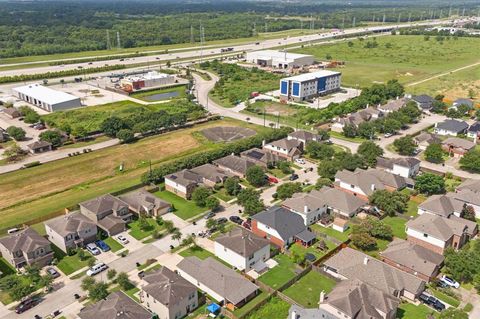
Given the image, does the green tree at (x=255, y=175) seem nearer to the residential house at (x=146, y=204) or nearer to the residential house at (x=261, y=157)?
the residential house at (x=261, y=157)

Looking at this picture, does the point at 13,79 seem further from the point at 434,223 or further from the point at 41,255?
the point at 434,223

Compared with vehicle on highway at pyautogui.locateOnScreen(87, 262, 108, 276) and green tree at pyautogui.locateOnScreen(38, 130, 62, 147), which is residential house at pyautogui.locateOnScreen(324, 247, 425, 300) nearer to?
vehicle on highway at pyautogui.locateOnScreen(87, 262, 108, 276)

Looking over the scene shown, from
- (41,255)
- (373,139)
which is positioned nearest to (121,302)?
(41,255)

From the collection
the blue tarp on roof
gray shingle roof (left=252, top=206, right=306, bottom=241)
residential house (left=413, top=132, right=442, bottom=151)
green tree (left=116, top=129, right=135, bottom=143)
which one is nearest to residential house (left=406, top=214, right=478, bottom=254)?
gray shingle roof (left=252, top=206, right=306, bottom=241)

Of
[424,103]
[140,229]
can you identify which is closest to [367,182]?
[140,229]

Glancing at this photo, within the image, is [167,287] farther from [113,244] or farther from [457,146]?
[457,146]

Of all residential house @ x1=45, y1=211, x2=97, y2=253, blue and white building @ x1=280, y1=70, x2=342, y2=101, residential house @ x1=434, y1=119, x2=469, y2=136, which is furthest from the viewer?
blue and white building @ x1=280, y1=70, x2=342, y2=101
